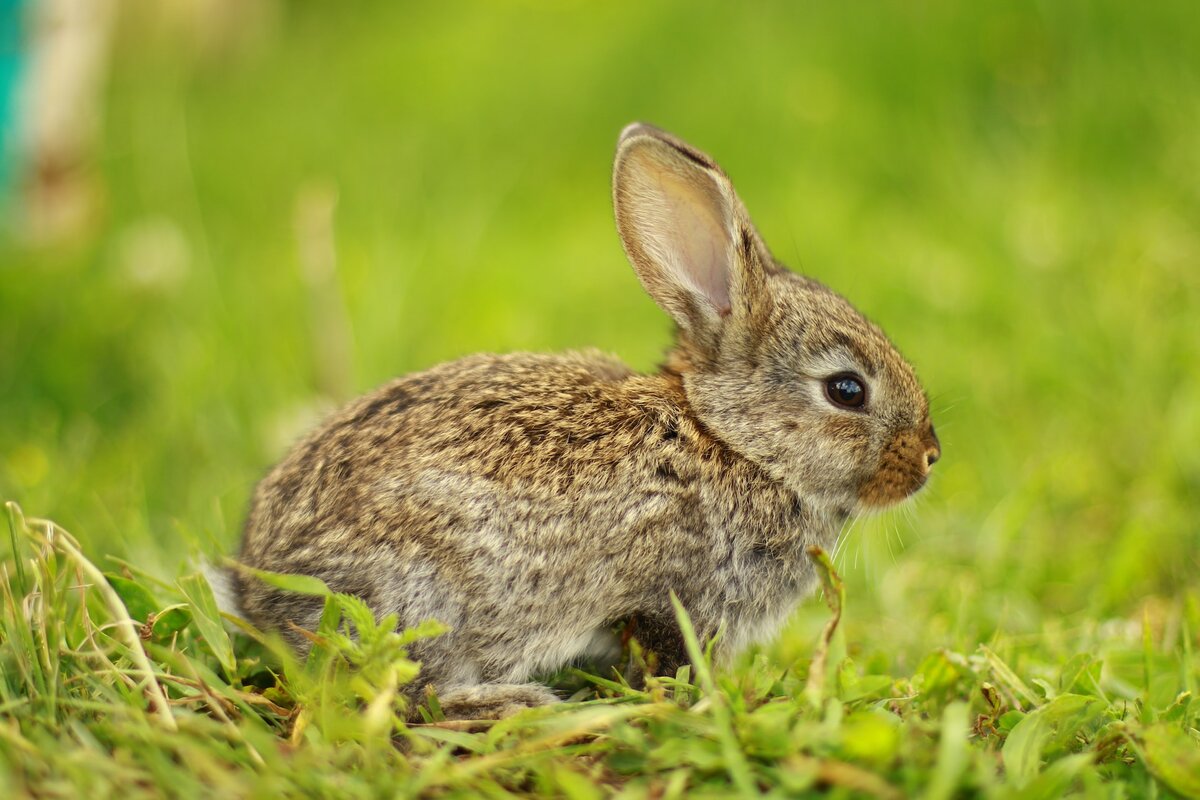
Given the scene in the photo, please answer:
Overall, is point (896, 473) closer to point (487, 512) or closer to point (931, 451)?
point (931, 451)

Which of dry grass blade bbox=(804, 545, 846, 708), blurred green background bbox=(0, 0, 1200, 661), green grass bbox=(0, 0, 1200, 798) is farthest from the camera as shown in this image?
blurred green background bbox=(0, 0, 1200, 661)

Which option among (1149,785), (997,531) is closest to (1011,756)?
(1149,785)

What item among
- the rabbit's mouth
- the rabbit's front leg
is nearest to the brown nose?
the rabbit's mouth

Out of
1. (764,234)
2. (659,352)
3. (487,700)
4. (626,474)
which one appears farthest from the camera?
(764,234)

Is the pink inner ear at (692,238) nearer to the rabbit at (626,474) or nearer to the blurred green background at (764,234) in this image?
the rabbit at (626,474)

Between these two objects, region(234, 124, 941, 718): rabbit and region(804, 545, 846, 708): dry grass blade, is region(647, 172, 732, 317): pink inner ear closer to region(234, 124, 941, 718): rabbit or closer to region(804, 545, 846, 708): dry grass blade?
region(234, 124, 941, 718): rabbit

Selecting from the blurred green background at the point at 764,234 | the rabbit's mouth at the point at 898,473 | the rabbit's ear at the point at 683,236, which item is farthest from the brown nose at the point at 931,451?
the rabbit's ear at the point at 683,236

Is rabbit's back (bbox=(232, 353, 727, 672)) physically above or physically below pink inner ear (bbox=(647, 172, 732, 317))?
below

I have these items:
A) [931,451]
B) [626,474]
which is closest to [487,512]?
[626,474]
